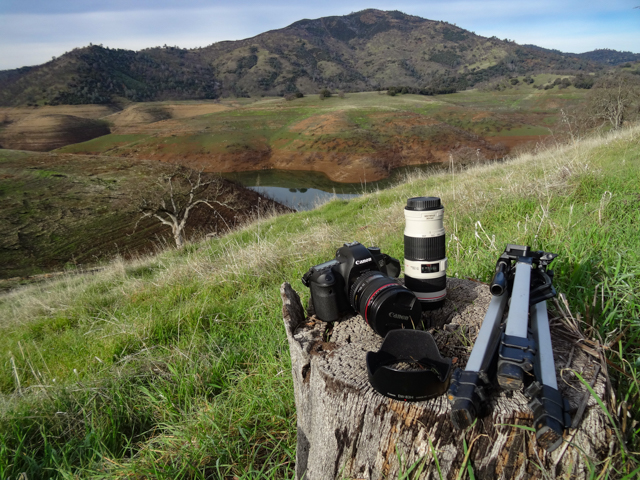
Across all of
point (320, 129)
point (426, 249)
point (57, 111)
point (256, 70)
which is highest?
point (256, 70)

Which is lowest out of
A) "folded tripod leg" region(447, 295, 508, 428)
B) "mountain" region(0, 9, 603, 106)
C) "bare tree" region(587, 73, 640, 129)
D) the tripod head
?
"folded tripod leg" region(447, 295, 508, 428)

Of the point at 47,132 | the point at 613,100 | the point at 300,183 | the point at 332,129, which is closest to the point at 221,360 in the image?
the point at 613,100

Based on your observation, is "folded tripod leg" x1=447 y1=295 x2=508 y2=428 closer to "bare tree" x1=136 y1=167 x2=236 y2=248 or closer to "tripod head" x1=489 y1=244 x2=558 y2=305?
"tripod head" x1=489 y1=244 x2=558 y2=305

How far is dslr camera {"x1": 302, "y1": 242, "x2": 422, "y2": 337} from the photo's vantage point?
63.3 inches

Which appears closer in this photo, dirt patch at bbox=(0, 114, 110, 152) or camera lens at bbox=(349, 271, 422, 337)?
camera lens at bbox=(349, 271, 422, 337)

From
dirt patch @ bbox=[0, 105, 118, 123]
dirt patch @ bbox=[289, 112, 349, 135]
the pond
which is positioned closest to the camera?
the pond

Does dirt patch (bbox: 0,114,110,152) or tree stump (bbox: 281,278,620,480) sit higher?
dirt patch (bbox: 0,114,110,152)

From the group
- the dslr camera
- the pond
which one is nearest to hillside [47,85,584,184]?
the pond

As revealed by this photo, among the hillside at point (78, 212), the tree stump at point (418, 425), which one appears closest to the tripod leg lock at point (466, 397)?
the tree stump at point (418, 425)

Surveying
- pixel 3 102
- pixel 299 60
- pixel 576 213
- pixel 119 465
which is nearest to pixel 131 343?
pixel 119 465

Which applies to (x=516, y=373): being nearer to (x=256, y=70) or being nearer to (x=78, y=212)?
(x=78, y=212)

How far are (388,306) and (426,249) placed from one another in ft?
1.61

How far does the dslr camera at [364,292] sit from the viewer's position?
1.61m

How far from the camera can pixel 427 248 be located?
1906 millimetres
